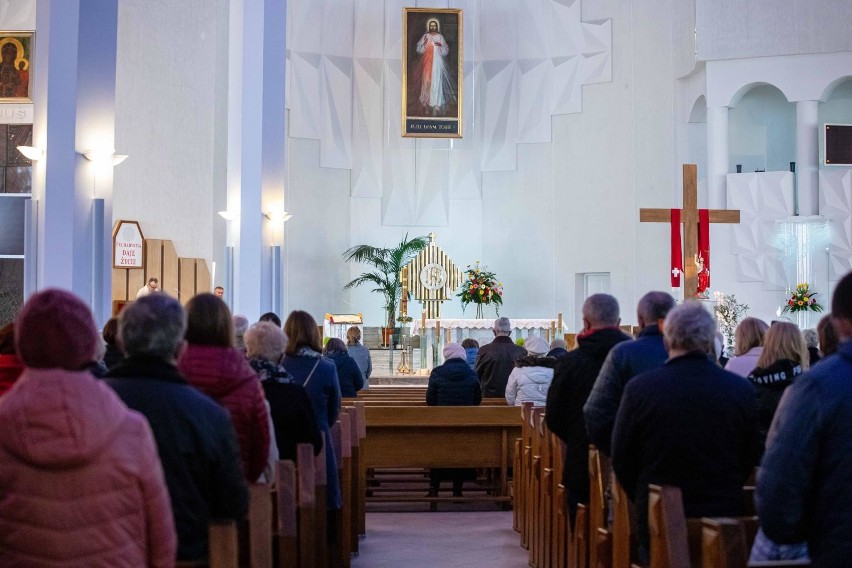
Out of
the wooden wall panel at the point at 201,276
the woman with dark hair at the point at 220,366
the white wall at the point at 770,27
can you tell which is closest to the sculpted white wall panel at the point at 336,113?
the wooden wall panel at the point at 201,276

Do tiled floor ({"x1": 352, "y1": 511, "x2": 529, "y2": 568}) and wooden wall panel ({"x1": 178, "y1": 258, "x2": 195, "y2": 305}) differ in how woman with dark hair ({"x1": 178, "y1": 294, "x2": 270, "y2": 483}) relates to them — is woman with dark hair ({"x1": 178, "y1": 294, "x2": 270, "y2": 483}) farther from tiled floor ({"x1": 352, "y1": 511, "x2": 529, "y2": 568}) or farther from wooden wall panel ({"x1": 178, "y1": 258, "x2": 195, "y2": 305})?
wooden wall panel ({"x1": 178, "y1": 258, "x2": 195, "y2": 305})

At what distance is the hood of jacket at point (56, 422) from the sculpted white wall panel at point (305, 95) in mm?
17806

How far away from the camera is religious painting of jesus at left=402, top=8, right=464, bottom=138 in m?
19.8

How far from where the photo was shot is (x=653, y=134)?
62.6 feet

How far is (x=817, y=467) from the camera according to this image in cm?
261

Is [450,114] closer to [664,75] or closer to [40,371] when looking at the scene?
[664,75]

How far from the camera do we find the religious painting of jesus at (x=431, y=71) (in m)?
19.8

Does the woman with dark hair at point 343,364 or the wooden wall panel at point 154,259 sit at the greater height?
the wooden wall panel at point 154,259

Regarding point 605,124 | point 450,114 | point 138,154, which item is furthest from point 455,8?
point 138,154

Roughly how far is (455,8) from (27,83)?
807cm

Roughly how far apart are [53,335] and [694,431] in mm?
2058

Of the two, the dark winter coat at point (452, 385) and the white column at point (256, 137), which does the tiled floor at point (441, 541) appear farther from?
the white column at point (256, 137)

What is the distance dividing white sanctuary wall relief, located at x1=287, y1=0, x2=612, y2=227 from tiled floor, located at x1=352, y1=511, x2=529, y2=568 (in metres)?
12.5

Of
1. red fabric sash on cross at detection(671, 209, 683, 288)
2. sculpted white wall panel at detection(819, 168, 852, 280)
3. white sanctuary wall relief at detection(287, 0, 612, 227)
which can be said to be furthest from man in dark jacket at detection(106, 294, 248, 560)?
white sanctuary wall relief at detection(287, 0, 612, 227)
